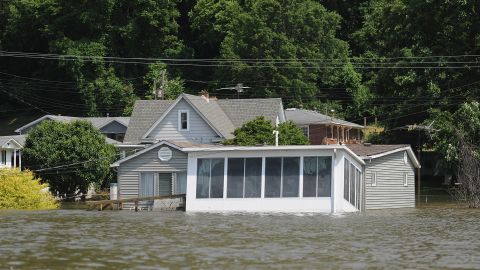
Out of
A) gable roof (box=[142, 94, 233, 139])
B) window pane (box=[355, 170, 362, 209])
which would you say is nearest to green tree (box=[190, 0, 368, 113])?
gable roof (box=[142, 94, 233, 139])

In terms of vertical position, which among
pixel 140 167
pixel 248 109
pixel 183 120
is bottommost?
pixel 140 167

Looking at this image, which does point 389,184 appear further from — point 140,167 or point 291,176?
point 140,167

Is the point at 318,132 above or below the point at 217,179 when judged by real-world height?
above

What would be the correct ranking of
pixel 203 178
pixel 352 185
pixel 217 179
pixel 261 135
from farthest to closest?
pixel 261 135, pixel 352 185, pixel 203 178, pixel 217 179

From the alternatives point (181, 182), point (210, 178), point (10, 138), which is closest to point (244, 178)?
point (210, 178)

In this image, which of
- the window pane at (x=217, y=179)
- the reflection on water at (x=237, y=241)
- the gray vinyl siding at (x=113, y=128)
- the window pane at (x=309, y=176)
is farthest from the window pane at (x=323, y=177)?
the gray vinyl siding at (x=113, y=128)

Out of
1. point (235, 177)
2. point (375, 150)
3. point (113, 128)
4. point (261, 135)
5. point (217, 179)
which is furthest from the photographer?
point (113, 128)

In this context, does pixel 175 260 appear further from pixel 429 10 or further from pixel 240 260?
pixel 429 10

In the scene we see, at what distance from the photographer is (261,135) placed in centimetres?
5947

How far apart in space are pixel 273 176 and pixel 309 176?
1755mm

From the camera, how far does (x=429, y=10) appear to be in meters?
70.8

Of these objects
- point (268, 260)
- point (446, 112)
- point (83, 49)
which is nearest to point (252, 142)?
point (446, 112)

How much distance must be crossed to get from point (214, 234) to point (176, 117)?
3254 centimetres

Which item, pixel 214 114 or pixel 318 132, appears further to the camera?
pixel 318 132
